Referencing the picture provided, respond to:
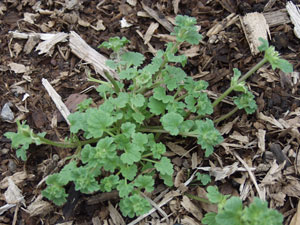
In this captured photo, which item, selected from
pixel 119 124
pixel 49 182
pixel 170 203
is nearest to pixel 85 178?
pixel 49 182

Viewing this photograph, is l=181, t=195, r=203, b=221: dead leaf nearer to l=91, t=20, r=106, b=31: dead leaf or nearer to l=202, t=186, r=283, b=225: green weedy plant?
l=202, t=186, r=283, b=225: green weedy plant

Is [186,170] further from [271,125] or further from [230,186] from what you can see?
[271,125]

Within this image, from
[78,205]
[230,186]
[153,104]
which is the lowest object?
Result: [78,205]

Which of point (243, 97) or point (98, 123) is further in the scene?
point (243, 97)

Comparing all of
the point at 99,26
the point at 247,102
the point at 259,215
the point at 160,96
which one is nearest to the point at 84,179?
the point at 160,96

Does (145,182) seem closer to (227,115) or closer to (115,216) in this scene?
(115,216)

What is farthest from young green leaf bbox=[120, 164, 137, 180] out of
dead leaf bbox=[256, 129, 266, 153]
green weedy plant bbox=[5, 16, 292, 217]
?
dead leaf bbox=[256, 129, 266, 153]
